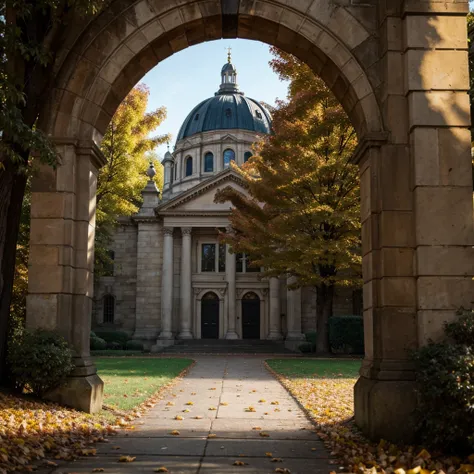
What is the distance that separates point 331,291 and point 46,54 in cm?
2212

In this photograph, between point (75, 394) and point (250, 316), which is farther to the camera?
point (250, 316)

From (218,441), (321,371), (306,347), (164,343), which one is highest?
(218,441)

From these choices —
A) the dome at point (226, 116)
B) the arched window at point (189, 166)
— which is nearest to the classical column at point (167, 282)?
the arched window at point (189, 166)

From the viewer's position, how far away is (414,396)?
7.52 m

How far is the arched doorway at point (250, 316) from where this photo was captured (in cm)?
4497

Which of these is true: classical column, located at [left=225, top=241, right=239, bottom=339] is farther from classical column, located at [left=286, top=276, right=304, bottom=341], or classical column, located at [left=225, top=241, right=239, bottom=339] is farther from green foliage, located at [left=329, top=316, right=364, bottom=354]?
green foliage, located at [left=329, top=316, right=364, bottom=354]

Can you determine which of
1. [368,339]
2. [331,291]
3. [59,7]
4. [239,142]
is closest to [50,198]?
[59,7]

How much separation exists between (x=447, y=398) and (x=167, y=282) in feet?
124

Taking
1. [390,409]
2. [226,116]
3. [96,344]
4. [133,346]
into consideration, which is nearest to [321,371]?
[390,409]

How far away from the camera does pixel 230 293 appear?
4372 cm

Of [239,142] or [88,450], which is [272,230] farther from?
[239,142]

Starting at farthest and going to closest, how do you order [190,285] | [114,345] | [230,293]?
[190,285] < [230,293] < [114,345]

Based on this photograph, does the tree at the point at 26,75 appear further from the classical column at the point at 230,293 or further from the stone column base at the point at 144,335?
the stone column base at the point at 144,335

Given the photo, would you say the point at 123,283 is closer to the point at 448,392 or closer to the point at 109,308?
the point at 109,308
